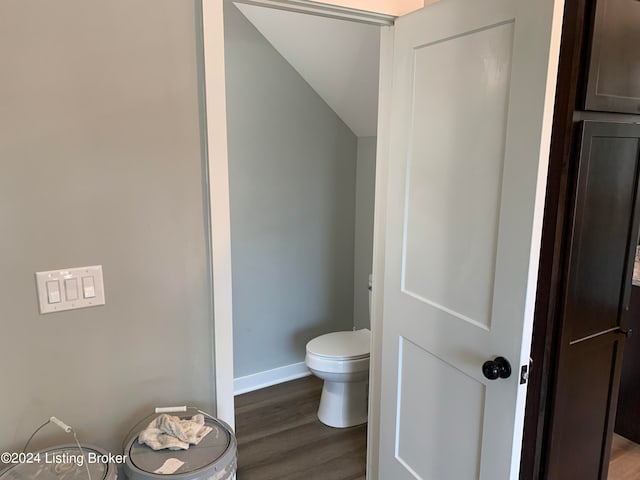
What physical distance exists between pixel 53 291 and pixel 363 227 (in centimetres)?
218

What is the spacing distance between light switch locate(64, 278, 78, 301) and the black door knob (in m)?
1.20

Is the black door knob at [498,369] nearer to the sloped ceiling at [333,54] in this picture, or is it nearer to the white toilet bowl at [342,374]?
the white toilet bowl at [342,374]

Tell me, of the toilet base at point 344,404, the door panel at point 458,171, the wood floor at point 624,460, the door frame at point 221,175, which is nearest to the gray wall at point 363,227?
the toilet base at point 344,404

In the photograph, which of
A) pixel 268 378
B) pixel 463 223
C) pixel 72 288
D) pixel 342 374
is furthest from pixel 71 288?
pixel 268 378

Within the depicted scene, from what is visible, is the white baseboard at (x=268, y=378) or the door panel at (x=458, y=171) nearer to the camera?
the door panel at (x=458, y=171)

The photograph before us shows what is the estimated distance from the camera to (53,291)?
131 cm

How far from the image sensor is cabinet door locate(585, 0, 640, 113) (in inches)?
54.0

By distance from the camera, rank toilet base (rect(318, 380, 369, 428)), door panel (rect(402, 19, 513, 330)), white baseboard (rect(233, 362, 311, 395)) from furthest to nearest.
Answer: white baseboard (rect(233, 362, 311, 395))
toilet base (rect(318, 380, 369, 428))
door panel (rect(402, 19, 513, 330))

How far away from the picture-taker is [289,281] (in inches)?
122

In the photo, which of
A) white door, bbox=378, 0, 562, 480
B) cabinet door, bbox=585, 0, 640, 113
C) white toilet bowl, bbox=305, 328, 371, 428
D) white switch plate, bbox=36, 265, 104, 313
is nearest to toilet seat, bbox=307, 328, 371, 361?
white toilet bowl, bbox=305, 328, 371, 428

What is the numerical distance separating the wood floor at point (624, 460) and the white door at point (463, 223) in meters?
1.18

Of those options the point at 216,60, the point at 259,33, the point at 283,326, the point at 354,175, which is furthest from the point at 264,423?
the point at 259,33

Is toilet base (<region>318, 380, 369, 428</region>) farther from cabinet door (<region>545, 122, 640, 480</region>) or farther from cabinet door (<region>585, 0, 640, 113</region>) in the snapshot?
cabinet door (<region>585, 0, 640, 113</region>)

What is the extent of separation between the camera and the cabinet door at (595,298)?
4.92 feet
